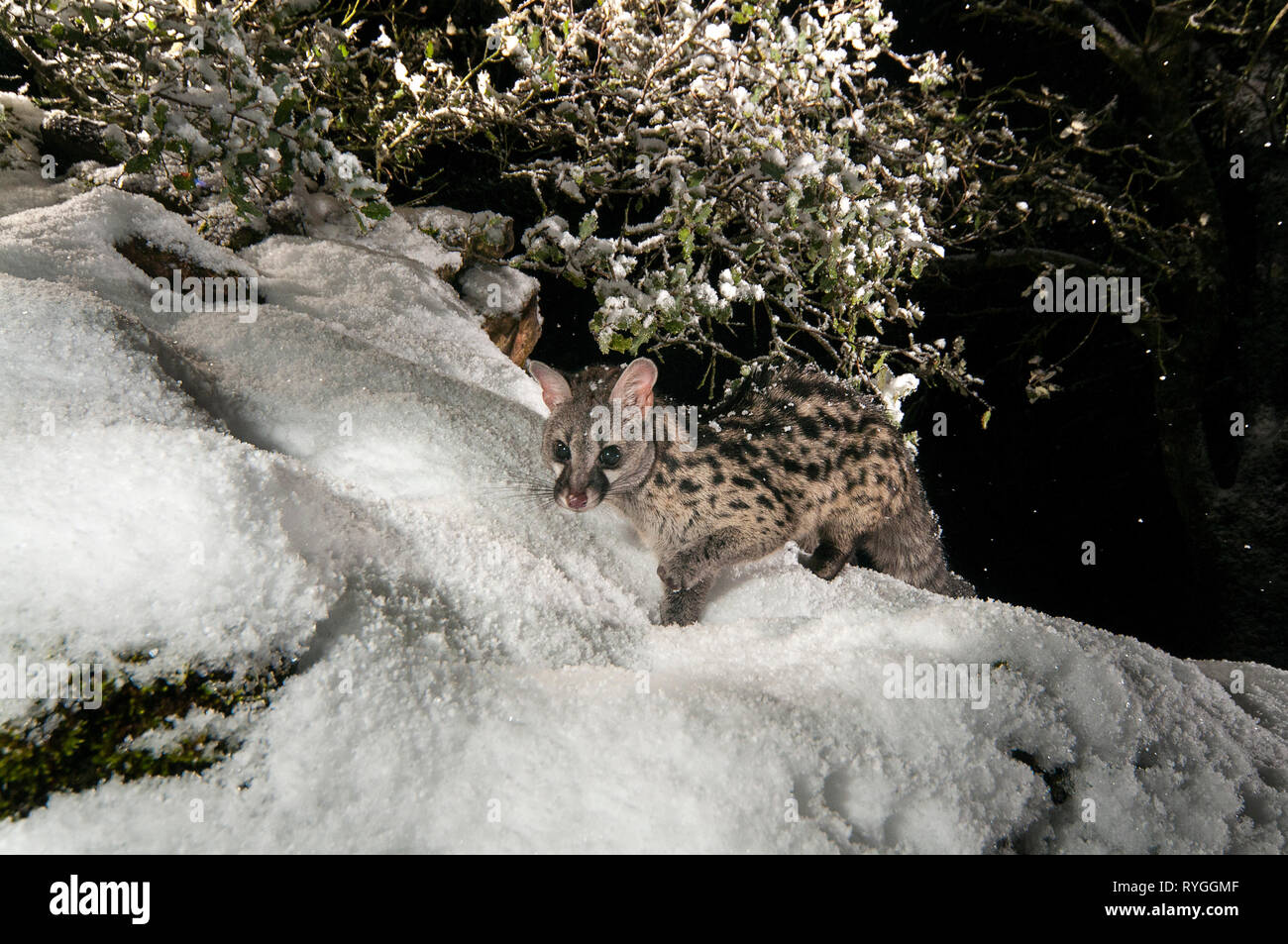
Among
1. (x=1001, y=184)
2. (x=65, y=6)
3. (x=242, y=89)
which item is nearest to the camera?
(x=242, y=89)

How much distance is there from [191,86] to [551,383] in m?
2.50

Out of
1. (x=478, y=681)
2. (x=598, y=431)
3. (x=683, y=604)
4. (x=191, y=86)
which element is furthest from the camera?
(x=191, y=86)

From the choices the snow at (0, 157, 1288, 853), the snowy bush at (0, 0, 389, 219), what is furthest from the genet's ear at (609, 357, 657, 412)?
the snowy bush at (0, 0, 389, 219)

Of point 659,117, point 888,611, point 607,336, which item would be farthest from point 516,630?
point 659,117

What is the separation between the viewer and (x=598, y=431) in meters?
2.82

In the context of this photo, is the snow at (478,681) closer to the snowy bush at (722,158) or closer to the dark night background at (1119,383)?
the snowy bush at (722,158)

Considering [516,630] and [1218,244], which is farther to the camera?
[1218,244]

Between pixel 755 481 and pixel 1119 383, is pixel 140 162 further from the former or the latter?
pixel 1119 383

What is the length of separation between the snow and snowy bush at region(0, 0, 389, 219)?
1112mm

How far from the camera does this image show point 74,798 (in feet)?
3.46

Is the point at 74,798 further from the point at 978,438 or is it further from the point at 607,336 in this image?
the point at 978,438

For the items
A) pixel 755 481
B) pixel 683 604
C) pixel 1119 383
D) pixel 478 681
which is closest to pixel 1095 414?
pixel 1119 383

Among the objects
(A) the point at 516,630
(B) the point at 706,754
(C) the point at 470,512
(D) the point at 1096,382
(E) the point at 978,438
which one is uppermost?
(D) the point at 1096,382

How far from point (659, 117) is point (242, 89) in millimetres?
2375
